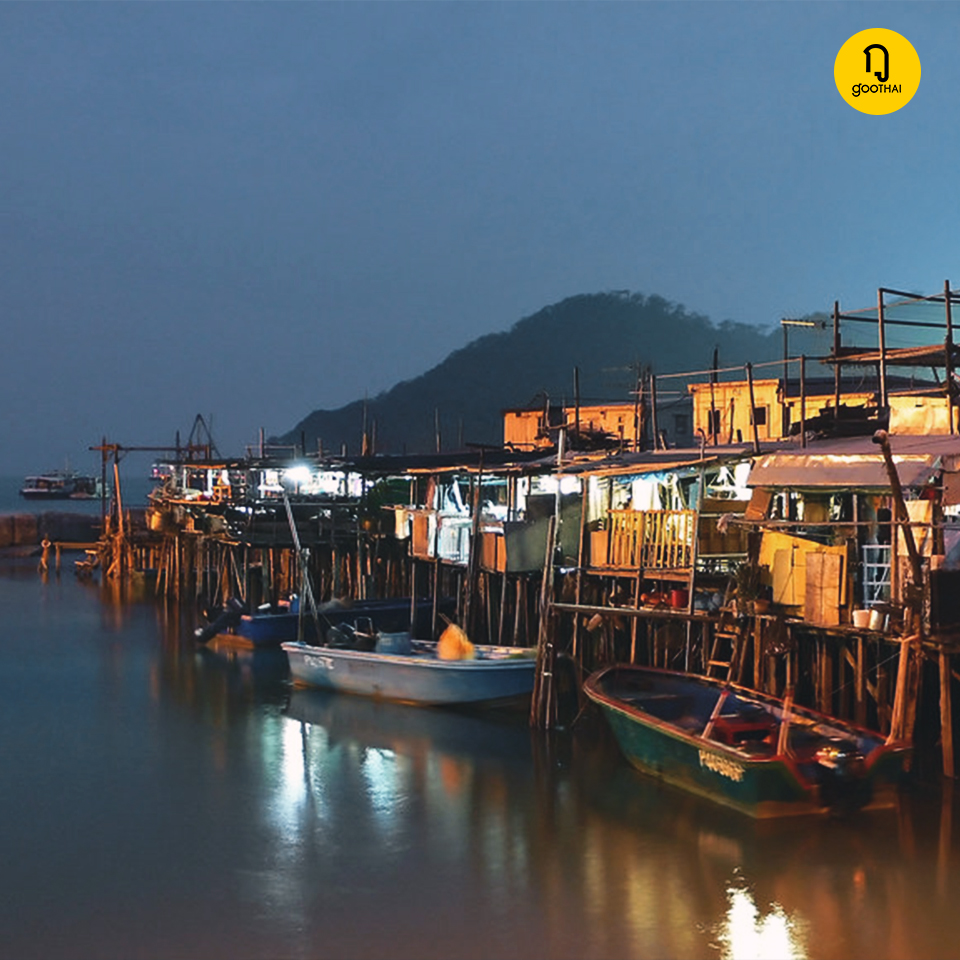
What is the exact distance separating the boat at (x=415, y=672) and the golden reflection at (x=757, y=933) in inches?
341

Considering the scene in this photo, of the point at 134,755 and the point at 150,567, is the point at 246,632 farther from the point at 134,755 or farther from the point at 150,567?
the point at 150,567

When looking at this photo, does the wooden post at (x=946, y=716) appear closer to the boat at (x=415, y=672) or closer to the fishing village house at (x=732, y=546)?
the fishing village house at (x=732, y=546)

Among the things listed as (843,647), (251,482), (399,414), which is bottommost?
(843,647)

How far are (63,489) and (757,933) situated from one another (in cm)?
15485

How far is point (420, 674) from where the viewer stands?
21750 millimetres

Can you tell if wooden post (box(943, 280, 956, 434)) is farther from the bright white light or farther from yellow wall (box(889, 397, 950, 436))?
the bright white light

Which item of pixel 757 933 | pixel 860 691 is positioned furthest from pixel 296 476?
pixel 757 933

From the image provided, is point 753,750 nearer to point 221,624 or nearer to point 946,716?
point 946,716

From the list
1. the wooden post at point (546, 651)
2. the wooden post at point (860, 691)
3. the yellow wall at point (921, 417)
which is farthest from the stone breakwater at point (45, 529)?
the wooden post at point (860, 691)

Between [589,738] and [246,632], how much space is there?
13.4m

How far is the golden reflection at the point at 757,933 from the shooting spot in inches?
445

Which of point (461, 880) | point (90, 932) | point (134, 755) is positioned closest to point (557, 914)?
point (461, 880)

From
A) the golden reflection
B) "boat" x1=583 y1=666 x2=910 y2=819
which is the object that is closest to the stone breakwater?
"boat" x1=583 y1=666 x2=910 y2=819

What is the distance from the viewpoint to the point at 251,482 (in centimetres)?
4450
